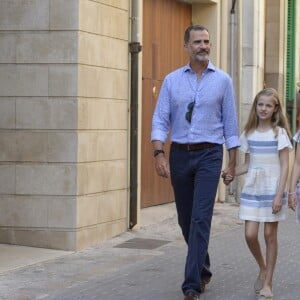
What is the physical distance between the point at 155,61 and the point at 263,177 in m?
5.74

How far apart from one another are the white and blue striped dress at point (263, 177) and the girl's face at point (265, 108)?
12 centimetres

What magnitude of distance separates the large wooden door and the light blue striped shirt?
4.88m

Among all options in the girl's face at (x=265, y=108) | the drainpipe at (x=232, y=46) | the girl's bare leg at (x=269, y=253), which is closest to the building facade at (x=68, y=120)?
the girl's face at (x=265, y=108)

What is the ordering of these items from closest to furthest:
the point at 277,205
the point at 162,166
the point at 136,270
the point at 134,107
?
the point at 277,205 < the point at 162,166 < the point at 136,270 < the point at 134,107

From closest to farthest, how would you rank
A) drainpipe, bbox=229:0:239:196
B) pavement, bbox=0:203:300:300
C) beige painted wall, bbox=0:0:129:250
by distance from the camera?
pavement, bbox=0:203:300:300 < beige painted wall, bbox=0:0:129:250 < drainpipe, bbox=229:0:239:196

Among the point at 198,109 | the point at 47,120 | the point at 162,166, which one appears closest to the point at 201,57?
the point at 198,109

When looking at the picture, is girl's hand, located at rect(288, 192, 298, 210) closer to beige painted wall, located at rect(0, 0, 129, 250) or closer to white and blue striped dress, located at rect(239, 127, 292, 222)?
white and blue striped dress, located at rect(239, 127, 292, 222)

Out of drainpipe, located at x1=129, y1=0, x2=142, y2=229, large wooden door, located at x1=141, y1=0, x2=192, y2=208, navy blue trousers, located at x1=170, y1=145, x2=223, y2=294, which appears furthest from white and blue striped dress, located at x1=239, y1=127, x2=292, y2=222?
A: large wooden door, located at x1=141, y1=0, x2=192, y2=208

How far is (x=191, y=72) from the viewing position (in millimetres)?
7113

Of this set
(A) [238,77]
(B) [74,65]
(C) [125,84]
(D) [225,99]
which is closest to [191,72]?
(D) [225,99]

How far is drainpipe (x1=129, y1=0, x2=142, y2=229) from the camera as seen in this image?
10.2 m

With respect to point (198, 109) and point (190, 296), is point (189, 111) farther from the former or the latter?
point (190, 296)

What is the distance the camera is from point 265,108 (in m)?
7.01

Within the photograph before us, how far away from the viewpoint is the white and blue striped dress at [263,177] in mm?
6922
